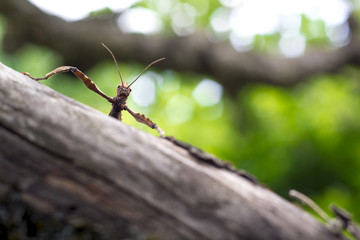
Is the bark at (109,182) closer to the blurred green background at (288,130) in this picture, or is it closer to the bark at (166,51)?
the bark at (166,51)

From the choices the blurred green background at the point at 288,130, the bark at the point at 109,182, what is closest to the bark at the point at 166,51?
the blurred green background at the point at 288,130

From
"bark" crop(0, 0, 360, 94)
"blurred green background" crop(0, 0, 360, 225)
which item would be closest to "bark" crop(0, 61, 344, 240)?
"bark" crop(0, 0, 360, 94)

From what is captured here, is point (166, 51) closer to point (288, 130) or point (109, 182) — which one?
point (288, 130)

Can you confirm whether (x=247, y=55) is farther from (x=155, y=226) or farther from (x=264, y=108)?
(x=155, y=226)

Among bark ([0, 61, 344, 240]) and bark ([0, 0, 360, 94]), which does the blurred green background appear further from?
bark ([0, 61, 344, 240])

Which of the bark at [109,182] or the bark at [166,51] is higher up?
the bark at [166,51]

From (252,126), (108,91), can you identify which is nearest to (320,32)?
(252,126)
